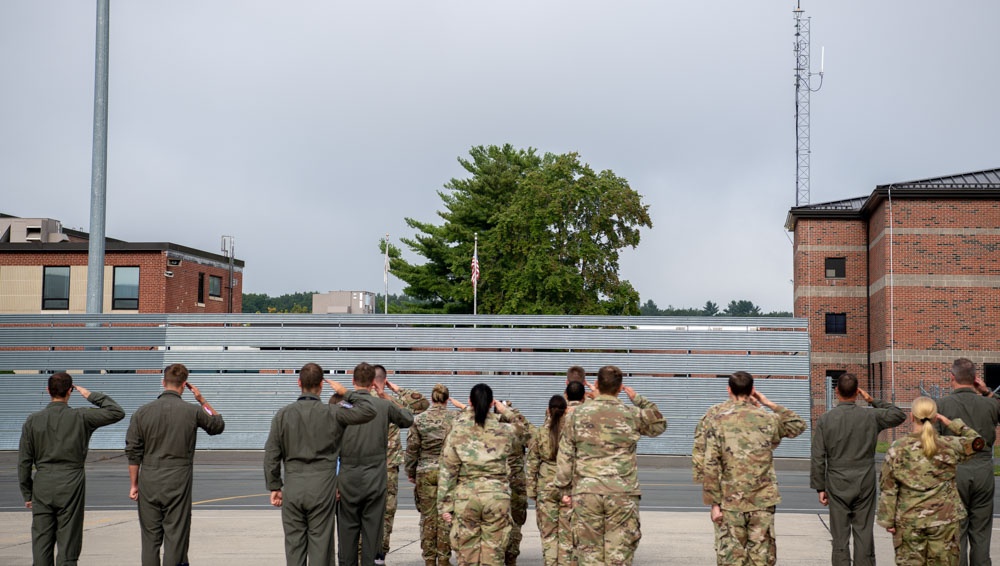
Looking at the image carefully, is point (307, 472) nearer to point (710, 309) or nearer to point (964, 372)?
point (964, 372)

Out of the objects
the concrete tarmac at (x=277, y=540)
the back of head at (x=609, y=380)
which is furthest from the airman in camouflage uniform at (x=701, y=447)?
the concrete tarmac at (x=277, y=540)

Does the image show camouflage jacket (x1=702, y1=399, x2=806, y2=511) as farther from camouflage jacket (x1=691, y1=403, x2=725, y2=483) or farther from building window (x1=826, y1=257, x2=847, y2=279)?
building window (x1=826, y1=257, x2=847, y2=279)

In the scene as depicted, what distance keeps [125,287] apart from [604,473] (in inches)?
1944

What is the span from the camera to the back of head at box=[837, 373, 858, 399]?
1038cm

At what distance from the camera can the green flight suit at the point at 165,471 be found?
1045 cm

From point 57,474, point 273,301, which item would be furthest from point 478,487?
point 273,301

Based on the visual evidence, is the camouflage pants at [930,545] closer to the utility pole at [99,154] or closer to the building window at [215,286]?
the utility pole at [99,154]

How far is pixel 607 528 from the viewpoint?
9102 millimetres

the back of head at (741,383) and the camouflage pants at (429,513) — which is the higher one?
the back of head at (741,383)

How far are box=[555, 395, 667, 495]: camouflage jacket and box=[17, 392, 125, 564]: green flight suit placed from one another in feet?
15.8

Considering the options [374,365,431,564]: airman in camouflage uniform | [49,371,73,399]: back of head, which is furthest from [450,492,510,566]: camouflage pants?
[49,371,73,399]: back of head

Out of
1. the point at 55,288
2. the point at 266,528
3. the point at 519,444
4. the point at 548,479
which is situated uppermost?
the point at 55,288

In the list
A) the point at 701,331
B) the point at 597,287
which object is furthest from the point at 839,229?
the point at 701,331

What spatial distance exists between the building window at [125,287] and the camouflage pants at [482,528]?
48075 mm
